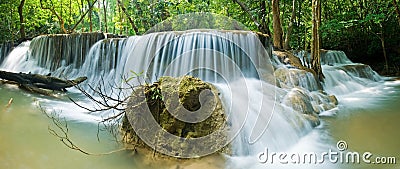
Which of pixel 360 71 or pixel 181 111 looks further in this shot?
pixel 360 71

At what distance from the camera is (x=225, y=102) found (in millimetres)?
3873

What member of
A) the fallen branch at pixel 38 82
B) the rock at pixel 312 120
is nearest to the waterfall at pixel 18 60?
the fallen branch at pixel 38 82

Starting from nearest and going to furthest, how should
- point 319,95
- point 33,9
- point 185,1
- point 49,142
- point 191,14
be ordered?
point 49,142
point 319,95
point 185,1
point 191,14
point 33,9

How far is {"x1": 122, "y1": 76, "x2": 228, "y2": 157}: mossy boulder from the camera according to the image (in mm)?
3301

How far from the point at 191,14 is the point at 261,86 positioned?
10.0 metres

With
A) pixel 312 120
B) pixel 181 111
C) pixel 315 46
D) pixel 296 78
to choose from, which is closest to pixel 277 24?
pixel 315 46

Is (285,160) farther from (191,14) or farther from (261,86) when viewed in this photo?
(191,14)

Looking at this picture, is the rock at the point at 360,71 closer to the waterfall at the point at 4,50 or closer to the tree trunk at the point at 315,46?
the tree trunk at the point at 315,46

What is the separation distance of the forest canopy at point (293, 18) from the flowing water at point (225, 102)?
2417mm

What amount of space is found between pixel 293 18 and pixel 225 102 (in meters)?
9.68

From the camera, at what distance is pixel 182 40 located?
7.87 m

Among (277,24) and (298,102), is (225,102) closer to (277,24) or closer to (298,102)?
(298,102)

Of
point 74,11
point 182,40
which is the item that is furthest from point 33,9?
point 182,40

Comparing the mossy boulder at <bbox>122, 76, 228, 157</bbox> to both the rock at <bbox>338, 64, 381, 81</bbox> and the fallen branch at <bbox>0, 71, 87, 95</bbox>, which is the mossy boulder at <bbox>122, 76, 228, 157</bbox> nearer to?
the fallen branch at <bbox>0, 71, 87, 95</bbox>
